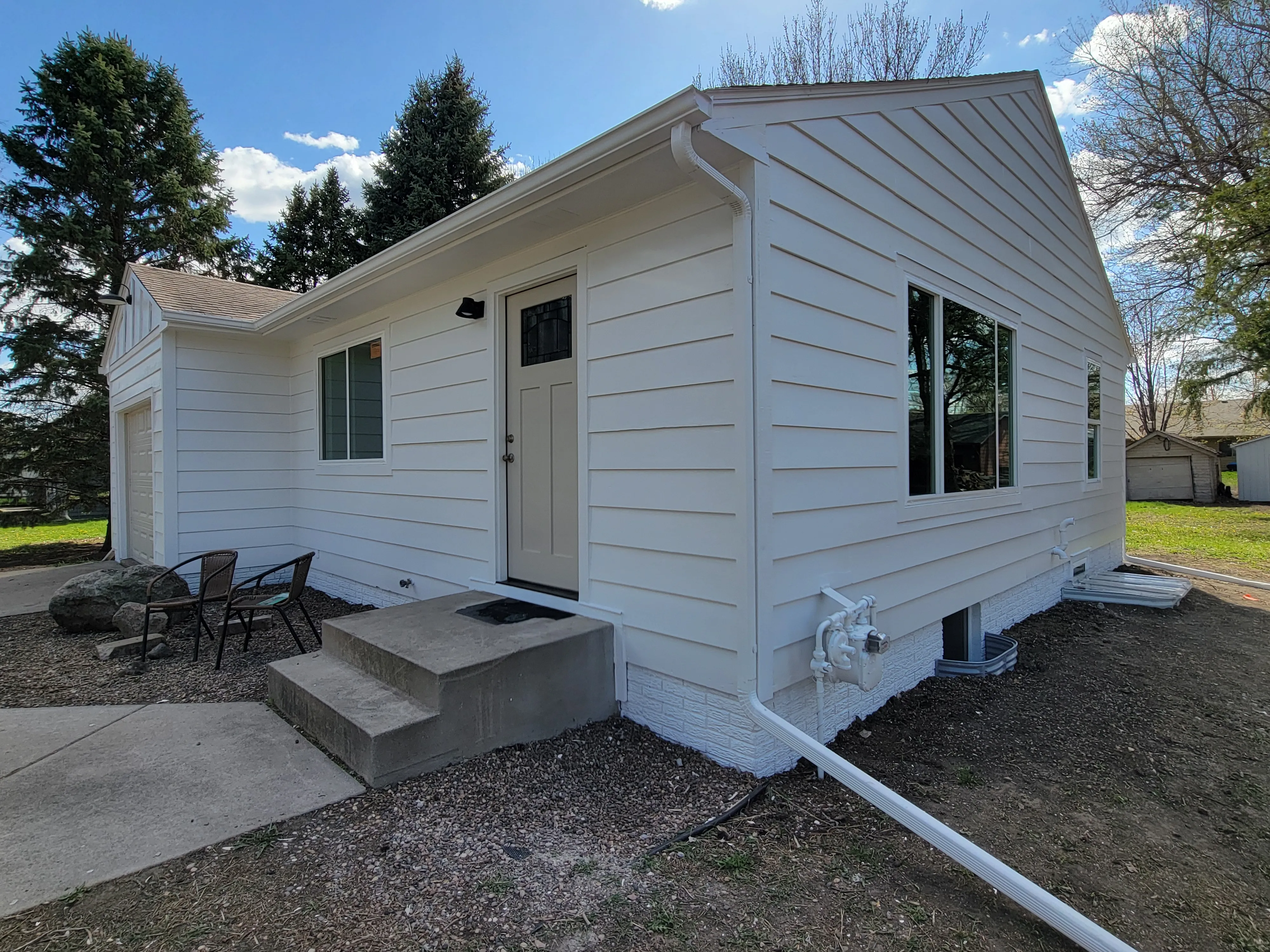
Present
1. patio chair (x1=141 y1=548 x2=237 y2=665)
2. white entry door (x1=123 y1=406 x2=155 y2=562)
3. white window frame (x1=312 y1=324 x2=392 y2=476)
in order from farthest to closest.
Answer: white entry door (x1=123 y1=406 x2=155 y2=562) < white window frame (x1=312 y1=324 x2=392 y2=476) < patio chair (x1=141 y1=548 x2=237 y2=665)

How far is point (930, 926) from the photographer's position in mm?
1890

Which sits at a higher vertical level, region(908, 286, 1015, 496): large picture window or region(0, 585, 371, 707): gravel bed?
region(908, 286, 1015, 496): large picture window

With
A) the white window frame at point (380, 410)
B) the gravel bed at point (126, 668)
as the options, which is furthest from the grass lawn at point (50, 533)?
the white window frame at point (380, 410)

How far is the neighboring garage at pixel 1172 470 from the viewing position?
1864 centimetres

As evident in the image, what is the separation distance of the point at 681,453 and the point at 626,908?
6.00 feet

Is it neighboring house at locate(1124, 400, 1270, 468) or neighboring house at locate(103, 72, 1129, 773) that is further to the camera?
neighboring house at locate(1124, 400, 1270, 468)

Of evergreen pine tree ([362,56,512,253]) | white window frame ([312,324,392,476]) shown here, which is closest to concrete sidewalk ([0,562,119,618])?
white window frame ([312,324,392,476])

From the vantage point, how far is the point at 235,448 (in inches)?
265

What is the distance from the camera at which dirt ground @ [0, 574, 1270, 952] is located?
183 cm

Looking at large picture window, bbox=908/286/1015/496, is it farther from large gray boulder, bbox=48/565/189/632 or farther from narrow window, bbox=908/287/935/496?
large gray boulder, bbox=48/565/189/632

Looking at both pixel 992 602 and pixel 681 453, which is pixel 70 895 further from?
pixel 992 602

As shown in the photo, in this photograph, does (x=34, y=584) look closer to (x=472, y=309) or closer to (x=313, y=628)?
(x=313, y=628)

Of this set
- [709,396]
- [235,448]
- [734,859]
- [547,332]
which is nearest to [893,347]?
[709,396]

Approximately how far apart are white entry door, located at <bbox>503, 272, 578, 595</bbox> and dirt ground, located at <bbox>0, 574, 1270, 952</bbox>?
3.94 ft
